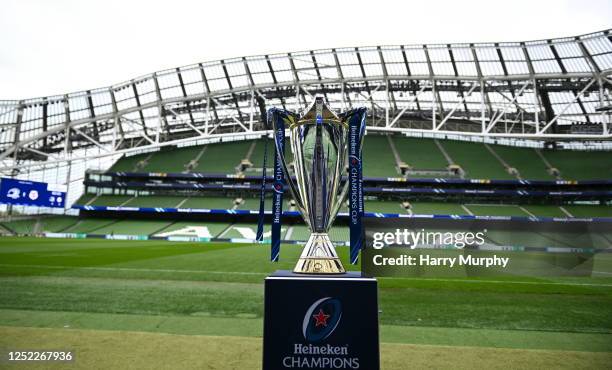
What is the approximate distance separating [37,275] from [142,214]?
2943 centimetres

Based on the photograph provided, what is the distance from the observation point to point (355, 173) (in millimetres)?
3414

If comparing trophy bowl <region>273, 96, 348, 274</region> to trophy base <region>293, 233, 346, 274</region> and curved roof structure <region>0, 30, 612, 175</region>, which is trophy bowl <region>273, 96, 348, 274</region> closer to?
trophy base <region>293, 233, 346, 274</region>

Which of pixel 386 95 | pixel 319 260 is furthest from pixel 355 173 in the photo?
pixel 386 95

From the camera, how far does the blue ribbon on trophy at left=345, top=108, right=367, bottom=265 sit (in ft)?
11.1

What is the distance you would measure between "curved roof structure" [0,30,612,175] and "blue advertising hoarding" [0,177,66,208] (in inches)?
73.1

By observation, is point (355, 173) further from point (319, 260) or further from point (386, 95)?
point (386, 95)

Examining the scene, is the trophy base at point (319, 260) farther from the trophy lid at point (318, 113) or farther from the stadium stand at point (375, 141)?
the stadium stand at point (375, 141)

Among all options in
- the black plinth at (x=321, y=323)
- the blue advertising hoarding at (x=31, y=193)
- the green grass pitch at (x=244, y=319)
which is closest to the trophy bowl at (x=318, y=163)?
the black plinth at (x=321, y=323)

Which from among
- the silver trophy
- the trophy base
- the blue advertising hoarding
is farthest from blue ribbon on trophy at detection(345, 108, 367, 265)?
the blue advertising hoarding

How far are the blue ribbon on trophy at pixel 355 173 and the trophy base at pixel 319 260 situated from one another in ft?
0.84

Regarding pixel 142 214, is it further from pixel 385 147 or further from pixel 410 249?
pixel 410 249

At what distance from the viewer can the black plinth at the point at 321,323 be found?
2.75 metres

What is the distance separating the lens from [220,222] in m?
36.3

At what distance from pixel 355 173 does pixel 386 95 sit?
24015 mm
